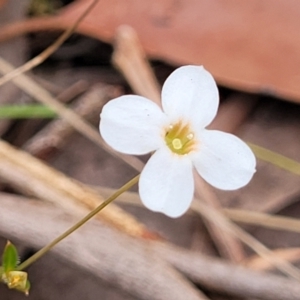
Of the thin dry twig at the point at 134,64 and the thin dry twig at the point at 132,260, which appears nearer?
the thin dry twig at the point at 132,260

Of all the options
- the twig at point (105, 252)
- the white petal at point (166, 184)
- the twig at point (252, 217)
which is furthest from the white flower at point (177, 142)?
the twig at point (252, 217)

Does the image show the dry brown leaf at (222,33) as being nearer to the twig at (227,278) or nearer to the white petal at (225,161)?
the twig at (227,278)

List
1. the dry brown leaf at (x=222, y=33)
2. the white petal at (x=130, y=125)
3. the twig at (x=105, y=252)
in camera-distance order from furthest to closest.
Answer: the dry brown leaf at (x=222, y=33), the twig at (x=105, y=252), the white petal at (x=130, y=125)

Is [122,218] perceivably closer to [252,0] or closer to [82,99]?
[82,99]

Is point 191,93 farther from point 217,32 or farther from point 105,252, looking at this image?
Answer: point 217,32

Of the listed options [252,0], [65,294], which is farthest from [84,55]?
[65,294]

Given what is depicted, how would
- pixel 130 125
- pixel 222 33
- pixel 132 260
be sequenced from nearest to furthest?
pixel 130 125 < pixel 132 260 < pixel 222 33

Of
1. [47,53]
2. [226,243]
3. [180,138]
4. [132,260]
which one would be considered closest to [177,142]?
[180,138]
